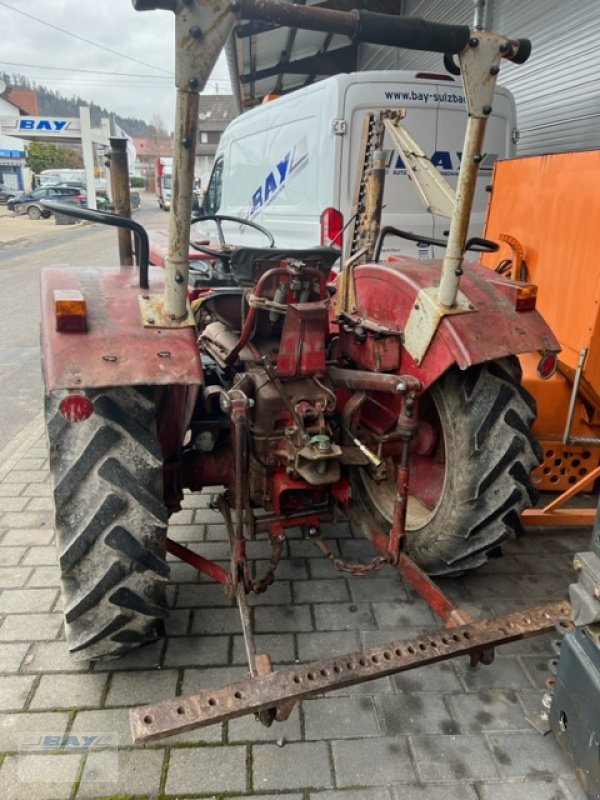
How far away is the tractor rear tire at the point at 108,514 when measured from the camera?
7.05 ft

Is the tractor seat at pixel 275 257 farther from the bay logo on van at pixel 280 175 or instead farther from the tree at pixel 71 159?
the tree at pixel 71 159

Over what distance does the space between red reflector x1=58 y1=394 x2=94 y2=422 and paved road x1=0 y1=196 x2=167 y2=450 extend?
2.88m

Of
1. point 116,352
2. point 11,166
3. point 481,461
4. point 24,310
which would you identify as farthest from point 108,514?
point 11,166

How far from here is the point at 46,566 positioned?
3059 millimetres

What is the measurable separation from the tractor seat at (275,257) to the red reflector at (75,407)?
3.36 feet

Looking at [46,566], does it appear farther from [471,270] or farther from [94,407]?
[471,270]

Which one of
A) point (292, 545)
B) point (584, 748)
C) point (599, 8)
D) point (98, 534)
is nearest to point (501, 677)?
point (584, 748)

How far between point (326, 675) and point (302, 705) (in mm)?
533

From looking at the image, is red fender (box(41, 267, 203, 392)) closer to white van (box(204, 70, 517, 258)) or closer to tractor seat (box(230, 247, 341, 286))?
tractor seat (box(230, 247, 341, 286))

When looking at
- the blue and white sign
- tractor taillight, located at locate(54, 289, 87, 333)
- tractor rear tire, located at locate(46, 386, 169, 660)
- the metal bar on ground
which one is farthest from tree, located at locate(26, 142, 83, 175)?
the metal bar on ground

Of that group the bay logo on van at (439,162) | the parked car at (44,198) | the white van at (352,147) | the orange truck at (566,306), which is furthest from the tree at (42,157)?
the orange truck at (566,306)

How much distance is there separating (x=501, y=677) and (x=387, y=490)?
3.35ft

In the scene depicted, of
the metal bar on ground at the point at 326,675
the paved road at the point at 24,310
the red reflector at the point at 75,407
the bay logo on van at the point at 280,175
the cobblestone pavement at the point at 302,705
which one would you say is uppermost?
the bay logo on van at the point at 280,175

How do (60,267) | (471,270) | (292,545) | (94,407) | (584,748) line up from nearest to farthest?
(584,748), (94,407), (471,270), (60,267), (292,545)
